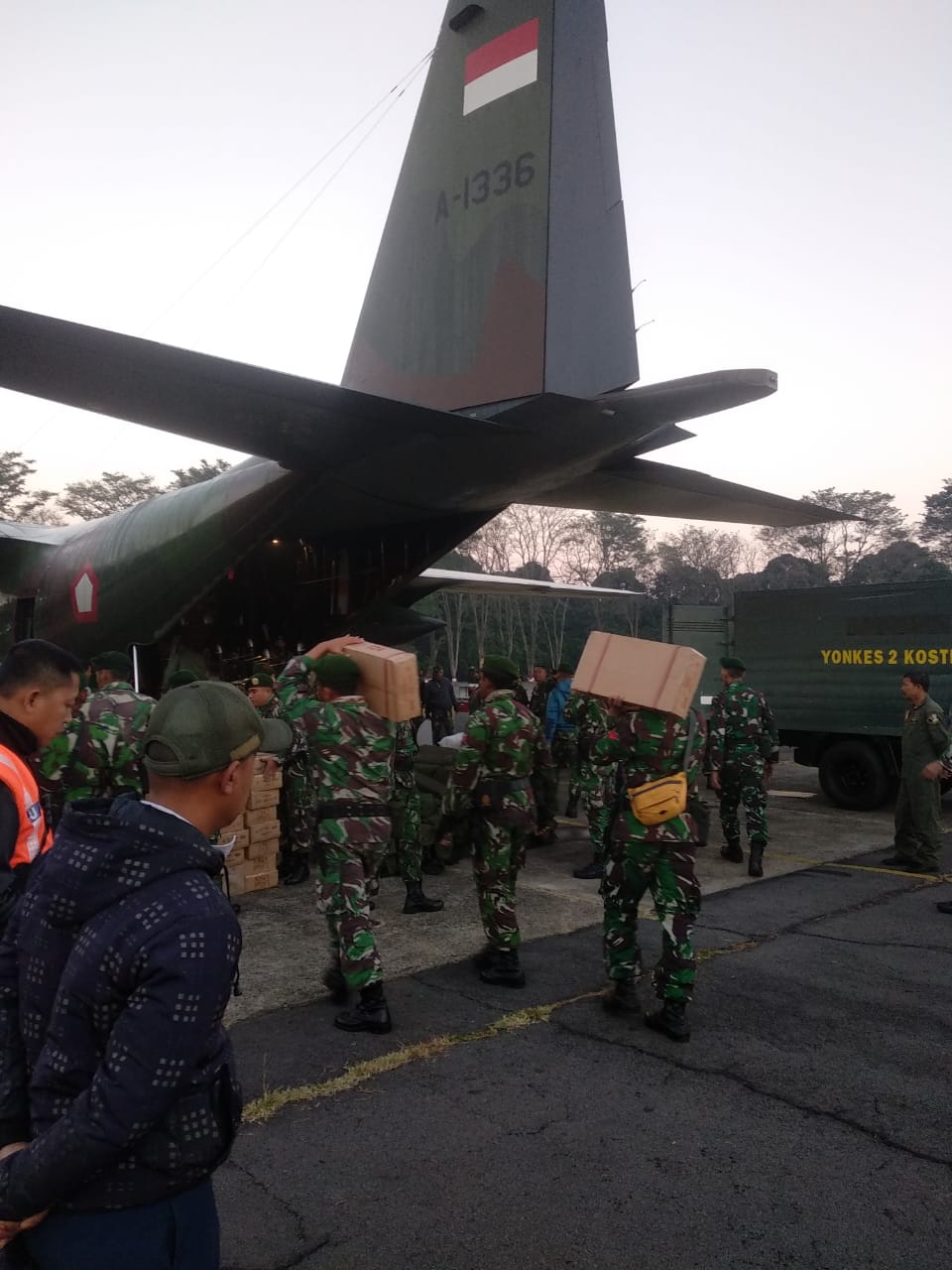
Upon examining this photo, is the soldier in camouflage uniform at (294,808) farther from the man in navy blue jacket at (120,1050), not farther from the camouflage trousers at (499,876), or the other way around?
the man in navy blue jacket at (120,1050)

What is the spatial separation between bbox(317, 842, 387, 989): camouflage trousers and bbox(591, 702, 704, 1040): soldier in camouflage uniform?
1.26 metres

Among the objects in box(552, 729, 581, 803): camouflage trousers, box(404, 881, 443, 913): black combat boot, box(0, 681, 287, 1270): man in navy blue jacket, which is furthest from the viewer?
box(552, 729, 581, 803): camouflage trousers

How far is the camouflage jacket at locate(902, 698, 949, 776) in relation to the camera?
24.6 ft

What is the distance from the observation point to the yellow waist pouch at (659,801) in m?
4.43

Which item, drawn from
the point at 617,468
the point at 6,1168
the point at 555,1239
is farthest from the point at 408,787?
the point at 6,1168

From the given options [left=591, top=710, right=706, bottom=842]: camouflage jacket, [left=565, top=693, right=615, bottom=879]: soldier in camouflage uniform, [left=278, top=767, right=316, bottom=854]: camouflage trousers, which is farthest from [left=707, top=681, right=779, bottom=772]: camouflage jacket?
[left=278, top=767, right=316, bottom=854]: camouflage trousers

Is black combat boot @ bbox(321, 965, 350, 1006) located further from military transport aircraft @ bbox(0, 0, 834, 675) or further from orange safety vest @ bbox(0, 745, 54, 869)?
military transport aircraft @ bbox(0, 0, 834, 675)

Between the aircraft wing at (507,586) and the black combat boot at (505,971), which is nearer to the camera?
the black combat boot at (505,971)

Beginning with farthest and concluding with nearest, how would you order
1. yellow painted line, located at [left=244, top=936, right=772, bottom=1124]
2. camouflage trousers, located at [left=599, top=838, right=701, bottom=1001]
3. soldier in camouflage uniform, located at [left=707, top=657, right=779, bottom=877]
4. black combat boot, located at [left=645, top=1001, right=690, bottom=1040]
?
soldier in camouflage uniform, located at [left=707, top=657, right=779, bottom=877] → camouflage trousers, located at [left=599, top=838, right=701, bottom=1001] → black combat boot, located at [left=645, top=1001, right=690, bottom=1040] → yellow painted line, located at [left=244, top=936, right=772, bottom=1124]

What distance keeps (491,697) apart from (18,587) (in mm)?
9542

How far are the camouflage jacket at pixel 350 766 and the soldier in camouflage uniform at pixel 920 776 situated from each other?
5.13 m

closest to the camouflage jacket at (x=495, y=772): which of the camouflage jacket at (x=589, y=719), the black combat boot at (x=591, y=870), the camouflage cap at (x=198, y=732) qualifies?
the black combat boot at (x=591, y=870)

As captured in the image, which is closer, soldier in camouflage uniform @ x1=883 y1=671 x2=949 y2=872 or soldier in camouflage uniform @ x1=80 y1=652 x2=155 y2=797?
soldier in camouflage uniform @ x1=80 y1=652 x2=155 y2=797

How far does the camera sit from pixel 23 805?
8.50ft
